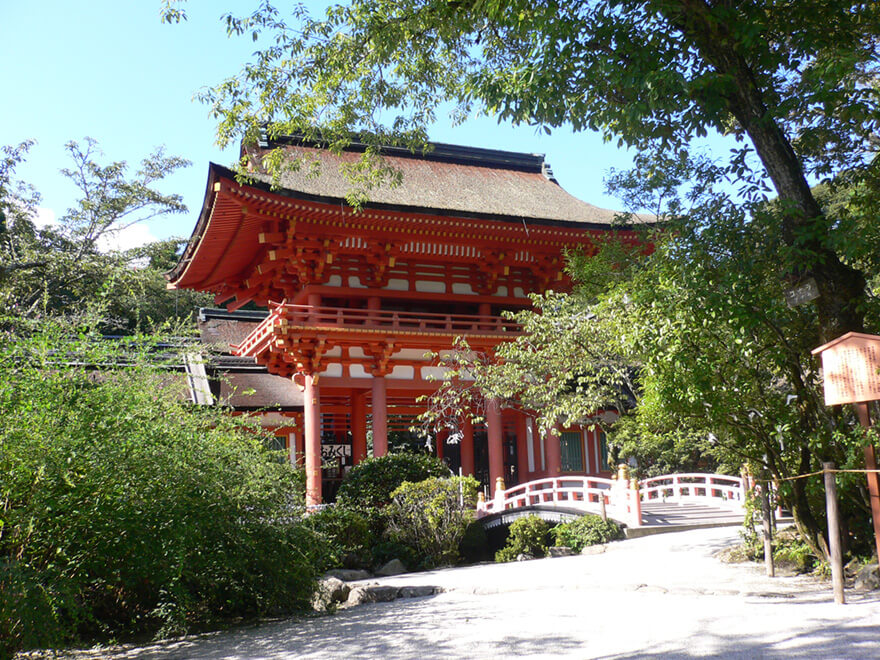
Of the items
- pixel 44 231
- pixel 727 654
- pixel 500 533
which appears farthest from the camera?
pixel 44 231

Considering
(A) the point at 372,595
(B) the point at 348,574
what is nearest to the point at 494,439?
(B) the point at 348,574

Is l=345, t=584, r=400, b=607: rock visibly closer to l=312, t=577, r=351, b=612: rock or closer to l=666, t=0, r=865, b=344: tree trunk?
l=312, t=577, r=351, b=612: rock

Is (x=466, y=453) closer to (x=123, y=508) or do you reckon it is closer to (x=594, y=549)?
(x=594, y=549)

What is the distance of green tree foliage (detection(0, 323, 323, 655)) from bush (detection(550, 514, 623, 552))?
618 centimetres

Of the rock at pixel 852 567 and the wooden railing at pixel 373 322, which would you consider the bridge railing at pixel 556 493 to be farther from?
the rock at pixel 852 567

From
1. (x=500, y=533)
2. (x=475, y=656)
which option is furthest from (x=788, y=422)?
(x=500, y=533)

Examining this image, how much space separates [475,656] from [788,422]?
13.0 ft

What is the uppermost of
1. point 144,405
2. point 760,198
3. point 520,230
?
point 520,230

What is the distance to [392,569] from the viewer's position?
41.9ft

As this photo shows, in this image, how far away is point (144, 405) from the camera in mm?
6930

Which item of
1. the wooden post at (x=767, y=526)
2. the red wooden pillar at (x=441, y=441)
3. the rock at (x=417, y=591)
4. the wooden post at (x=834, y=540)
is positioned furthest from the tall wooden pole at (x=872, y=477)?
the red wooden pillar at (x=441, y=441)

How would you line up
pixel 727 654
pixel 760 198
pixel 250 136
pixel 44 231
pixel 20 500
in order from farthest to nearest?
1. pixel 44 231
2. pixel 250 136
3. pixel 760 198
4. pixel 20 500
5. pixel 727 654

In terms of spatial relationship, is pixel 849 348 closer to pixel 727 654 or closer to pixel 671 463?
pixel 727 654

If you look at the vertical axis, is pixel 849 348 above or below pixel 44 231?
below
